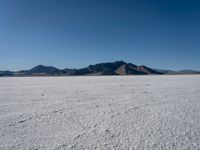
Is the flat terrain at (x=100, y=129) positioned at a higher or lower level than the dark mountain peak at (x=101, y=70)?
lower

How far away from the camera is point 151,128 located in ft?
15.5

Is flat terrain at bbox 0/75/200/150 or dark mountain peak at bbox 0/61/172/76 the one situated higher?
dark mountain peak at bbox 0/61/172/76

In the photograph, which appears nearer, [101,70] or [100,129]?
[100,129]

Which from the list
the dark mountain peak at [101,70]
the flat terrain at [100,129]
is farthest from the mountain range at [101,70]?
the flat terrain at [100,129]

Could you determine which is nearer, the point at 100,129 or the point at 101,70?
the point at 100,129

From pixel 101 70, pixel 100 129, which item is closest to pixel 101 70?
pixel 101 70

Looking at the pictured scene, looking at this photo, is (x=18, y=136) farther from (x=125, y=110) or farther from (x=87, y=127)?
(x=125, y=110)

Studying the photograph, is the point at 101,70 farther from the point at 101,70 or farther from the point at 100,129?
the point at 100,129

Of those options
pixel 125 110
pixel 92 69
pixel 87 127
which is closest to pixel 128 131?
pixel 87 127

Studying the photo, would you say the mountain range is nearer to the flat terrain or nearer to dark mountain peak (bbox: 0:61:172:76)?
dark mountain peak (bbox: 0:61:172:76)

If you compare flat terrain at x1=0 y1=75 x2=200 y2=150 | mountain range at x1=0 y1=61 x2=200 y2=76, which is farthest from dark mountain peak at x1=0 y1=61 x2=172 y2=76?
flat terrain at x1=0 y1=75 x2=200 y2=150

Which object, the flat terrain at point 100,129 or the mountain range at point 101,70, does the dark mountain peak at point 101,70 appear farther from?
the flat terrain at point 100,129

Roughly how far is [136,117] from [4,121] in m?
4.12

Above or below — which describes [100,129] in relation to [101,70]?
below
